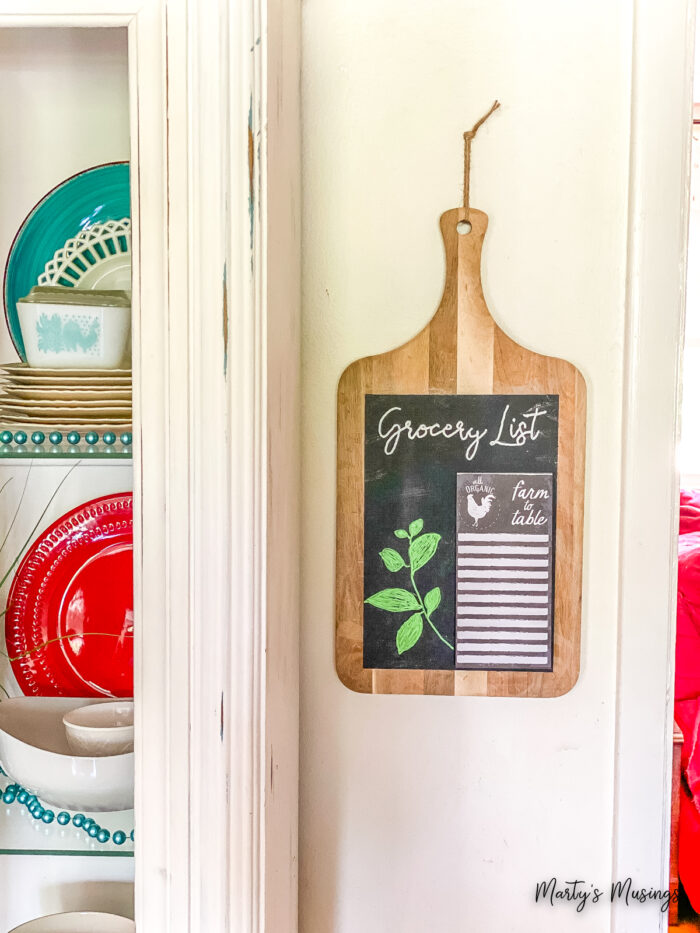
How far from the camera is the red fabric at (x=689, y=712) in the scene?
163 cm

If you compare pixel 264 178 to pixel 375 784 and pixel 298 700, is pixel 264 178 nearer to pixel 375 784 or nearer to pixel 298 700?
pixel 298 700

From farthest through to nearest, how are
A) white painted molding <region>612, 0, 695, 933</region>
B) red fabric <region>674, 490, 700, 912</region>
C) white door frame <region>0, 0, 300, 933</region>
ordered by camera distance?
red fabric <region>674, 490, 700, 912</region>, white painted molding <region>612, 0, 695, 933</region>, white door frame <region>0, 0, 300, 933</region>

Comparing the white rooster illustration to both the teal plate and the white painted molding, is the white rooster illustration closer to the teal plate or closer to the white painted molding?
the white painted molding

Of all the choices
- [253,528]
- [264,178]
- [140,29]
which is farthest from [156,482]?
[140,29]

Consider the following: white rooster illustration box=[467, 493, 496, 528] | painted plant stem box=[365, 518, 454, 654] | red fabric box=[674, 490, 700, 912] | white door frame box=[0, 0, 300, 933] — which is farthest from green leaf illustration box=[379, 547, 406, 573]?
red fabric box=[674, 490, 700, 912]

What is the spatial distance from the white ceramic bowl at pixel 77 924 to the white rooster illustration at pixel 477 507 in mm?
599

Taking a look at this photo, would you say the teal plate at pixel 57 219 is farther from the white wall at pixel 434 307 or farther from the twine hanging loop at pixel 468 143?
the twine hanging loop at pixel 468 143

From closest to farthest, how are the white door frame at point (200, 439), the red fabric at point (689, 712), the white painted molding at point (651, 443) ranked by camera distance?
the white door frame at point (200, 439) → the white painted molding at point (651, 443) → the red fabric at point (689, 712)

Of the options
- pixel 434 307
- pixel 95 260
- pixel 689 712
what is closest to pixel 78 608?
pixel 95 260

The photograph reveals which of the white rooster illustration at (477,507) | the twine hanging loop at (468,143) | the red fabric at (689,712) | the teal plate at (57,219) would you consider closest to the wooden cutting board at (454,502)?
the white rooster illustration at (477,507)

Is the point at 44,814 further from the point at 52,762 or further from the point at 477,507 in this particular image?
the point at 477,507

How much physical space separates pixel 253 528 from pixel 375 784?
0.51 metres

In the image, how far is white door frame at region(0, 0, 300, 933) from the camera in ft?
1.95

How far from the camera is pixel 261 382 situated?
2.07ft
